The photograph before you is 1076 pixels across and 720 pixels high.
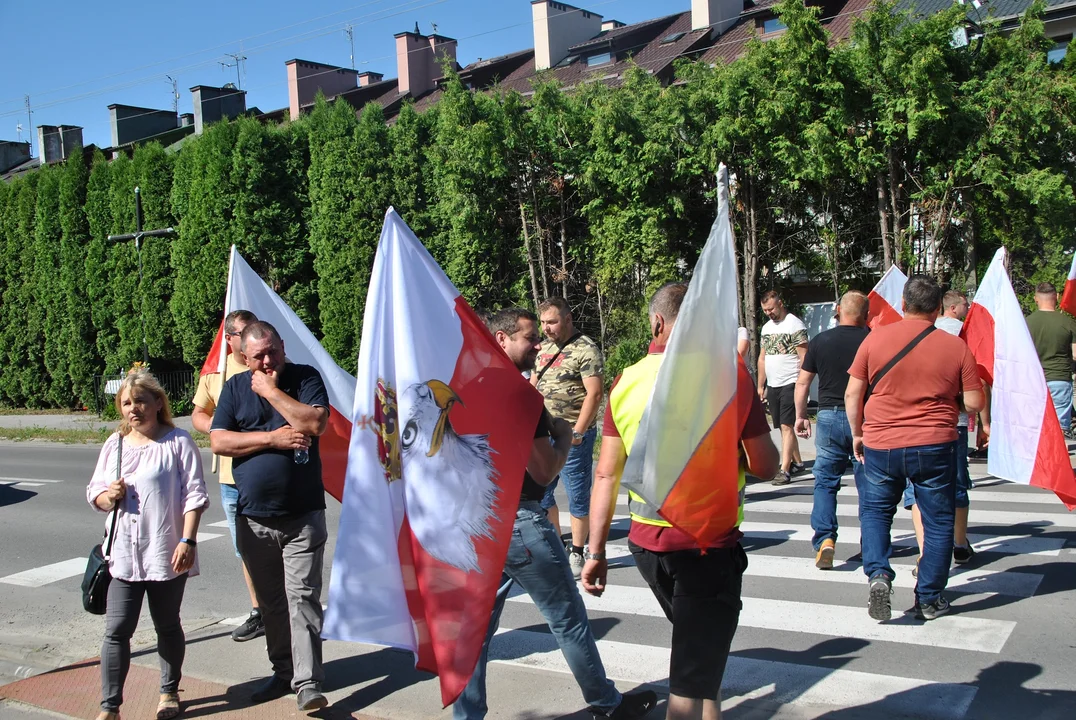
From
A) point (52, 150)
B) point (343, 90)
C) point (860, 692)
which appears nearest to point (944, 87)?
point (860, 692)

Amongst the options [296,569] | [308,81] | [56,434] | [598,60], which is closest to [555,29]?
[598,60]

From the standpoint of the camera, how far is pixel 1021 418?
21.2 ft

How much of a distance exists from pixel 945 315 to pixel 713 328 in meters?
7.04

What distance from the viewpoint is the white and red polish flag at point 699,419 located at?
3.24m

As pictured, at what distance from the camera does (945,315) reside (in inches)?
375

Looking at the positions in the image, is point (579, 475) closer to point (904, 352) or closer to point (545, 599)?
Answer: point (904, 352)

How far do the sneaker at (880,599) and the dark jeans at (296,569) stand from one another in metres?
3.00

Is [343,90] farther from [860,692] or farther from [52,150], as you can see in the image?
[860,692]

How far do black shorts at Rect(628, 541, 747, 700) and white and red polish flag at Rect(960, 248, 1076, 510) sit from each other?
12.2 ft

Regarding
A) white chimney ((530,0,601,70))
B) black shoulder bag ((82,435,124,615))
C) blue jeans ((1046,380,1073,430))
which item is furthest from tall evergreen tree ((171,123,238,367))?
black shoulder bag ((82,435,124,615))

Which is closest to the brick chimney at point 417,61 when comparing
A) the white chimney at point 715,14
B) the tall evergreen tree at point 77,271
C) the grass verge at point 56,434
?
the white chimney at point 715,14

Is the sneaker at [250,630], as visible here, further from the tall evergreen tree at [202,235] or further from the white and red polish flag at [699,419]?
the tall evergreen tree at [202,235]

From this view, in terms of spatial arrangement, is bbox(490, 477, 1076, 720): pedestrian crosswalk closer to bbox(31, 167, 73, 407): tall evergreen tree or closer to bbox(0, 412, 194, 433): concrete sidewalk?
bbox(0, 412, 194, 433): concrete sidewalk

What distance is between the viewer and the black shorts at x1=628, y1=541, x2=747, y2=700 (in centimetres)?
329
